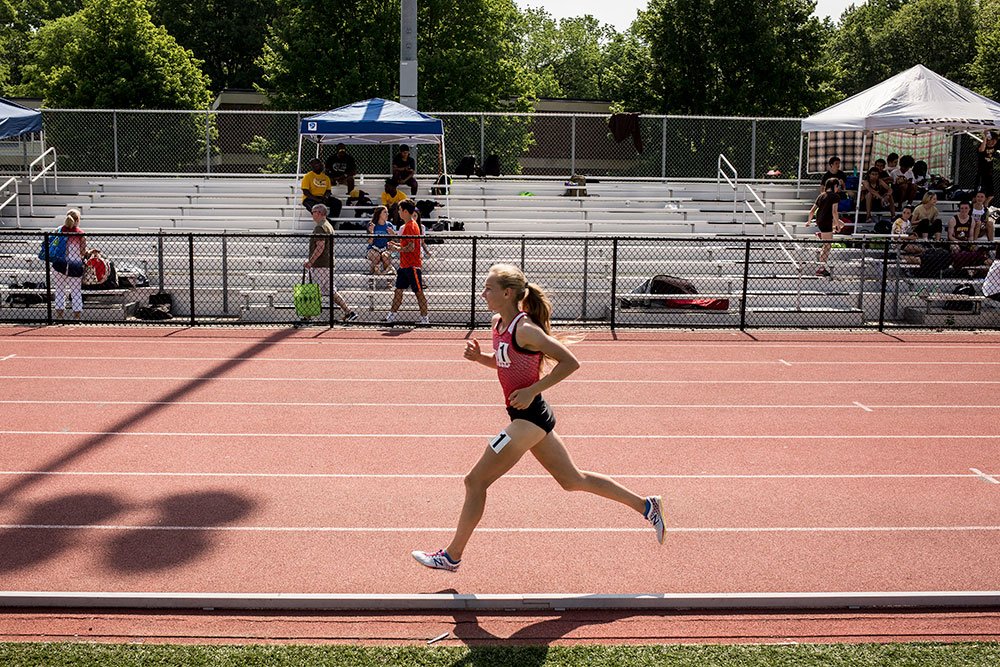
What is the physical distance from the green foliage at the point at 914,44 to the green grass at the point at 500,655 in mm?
55459

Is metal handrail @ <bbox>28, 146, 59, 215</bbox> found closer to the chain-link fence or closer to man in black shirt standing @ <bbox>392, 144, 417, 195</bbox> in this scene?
the chain-link fence

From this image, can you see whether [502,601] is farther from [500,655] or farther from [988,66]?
[988,66]

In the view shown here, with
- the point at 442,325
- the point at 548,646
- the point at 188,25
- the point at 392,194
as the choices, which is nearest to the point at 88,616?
the point at 548,646

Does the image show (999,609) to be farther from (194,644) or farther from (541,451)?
(194,644)

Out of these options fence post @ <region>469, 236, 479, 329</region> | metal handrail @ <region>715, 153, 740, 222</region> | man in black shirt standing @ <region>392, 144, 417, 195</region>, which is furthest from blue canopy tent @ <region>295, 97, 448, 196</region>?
metal handrail @ <region>715, 153, 740, 222</region>

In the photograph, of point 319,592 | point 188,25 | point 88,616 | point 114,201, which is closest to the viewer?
point 88,616

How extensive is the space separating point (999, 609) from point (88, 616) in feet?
17.3

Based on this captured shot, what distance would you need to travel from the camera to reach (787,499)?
311 inches

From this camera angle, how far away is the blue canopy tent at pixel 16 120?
1972 centimetres

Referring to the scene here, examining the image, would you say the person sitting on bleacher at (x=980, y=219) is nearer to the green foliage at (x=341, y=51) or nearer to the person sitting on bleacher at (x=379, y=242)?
the person sitting on bleacher at (x=379, y=242)

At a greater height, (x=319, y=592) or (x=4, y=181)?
(x=4, y=181)

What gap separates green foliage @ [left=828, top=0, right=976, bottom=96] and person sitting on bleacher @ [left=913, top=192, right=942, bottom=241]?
3856 centimetres

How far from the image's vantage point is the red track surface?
6.33 meters

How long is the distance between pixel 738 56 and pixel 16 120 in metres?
29.6
